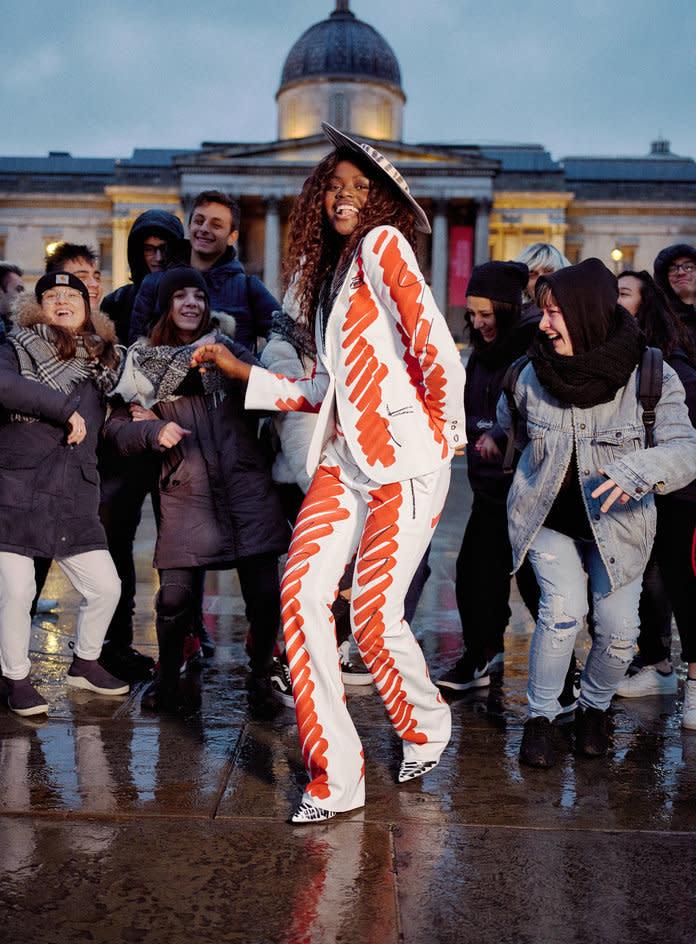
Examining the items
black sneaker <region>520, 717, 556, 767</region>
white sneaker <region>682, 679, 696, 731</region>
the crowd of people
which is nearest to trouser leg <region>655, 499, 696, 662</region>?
the crowd of people

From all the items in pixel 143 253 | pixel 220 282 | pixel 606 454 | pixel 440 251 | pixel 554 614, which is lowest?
pixel 554 614

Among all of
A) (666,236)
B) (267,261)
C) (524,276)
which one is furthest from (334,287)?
(666,236)

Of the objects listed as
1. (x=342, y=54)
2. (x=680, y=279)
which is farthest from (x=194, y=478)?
(x=342, y=54)

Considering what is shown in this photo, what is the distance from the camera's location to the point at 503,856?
2727 mm

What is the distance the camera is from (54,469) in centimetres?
411

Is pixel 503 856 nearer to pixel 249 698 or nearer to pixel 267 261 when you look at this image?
pixel 249 698

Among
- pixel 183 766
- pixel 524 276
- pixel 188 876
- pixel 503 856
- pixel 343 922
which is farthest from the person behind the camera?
pixel 524 276

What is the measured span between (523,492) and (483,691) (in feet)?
3.98

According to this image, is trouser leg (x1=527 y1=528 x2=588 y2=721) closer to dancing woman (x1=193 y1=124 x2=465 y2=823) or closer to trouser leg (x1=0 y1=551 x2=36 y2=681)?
dancing woman (x1=193 y1=124 x2=465 y2=823)

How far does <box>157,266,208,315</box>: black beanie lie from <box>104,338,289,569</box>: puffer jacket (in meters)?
0.32

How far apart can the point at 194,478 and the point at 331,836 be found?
1.80 metres

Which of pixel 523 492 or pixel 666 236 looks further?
pixel 666 236

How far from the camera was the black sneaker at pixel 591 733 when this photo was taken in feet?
11.8

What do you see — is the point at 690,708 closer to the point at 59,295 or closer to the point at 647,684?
the point at 647,684
